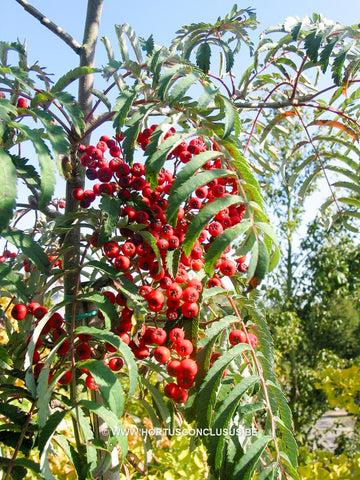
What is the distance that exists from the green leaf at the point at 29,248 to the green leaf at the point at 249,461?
0.55 m

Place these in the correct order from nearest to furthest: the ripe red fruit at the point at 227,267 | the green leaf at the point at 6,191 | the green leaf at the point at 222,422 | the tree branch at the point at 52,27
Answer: the green leaf at the point at 6,191
the green leaf at the point at 222,422
the ripe red fruit at the point at 227,267
the tree branch at the point at 52,27

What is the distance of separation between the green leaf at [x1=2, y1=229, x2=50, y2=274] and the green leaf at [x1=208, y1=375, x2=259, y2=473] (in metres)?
0.46

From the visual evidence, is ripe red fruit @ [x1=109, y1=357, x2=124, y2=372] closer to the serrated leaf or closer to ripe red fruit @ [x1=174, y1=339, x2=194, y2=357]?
ripe red fruit @ [x1=174, y1=339, x2=194, y2=357]

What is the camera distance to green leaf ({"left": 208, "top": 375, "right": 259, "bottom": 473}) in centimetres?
85

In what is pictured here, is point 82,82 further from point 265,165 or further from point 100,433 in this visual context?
point 100,433

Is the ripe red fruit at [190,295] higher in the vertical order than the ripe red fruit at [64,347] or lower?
higher

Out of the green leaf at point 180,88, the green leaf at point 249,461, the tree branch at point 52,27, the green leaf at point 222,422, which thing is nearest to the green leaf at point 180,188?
the green leaf at point 180,88

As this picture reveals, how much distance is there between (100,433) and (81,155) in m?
0.75

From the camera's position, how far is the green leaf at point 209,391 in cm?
86

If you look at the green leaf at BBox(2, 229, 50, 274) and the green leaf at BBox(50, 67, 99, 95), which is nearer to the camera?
the green leaf at BBox(2, 229, 50, 274)

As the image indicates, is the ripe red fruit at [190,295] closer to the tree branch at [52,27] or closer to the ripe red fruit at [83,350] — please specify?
the ripe red fruit at [83,350]

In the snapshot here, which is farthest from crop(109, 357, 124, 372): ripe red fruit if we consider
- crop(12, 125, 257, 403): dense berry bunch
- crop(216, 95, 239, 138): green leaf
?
crop(216, 95, 239, 138): green leaf

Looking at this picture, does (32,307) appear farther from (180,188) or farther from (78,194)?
(180,188)

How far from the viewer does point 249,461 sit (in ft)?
2.73
